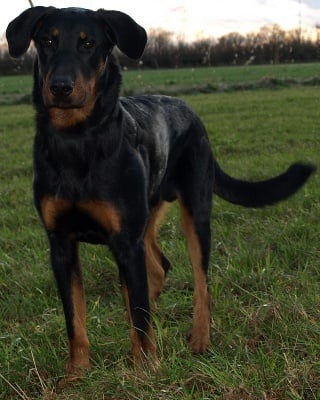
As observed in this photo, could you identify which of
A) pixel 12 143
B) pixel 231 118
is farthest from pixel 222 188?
pixel 231 118

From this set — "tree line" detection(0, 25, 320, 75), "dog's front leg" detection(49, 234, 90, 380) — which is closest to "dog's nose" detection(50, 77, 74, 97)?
"dog's front leg" detection(49, 234, 90, 380)

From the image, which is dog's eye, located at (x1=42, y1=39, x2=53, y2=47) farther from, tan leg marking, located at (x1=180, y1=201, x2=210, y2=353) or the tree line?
the tree line

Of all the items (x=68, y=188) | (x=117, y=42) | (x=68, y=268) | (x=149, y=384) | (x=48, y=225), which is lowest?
(x=149, y=384)

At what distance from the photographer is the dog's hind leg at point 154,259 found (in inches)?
164

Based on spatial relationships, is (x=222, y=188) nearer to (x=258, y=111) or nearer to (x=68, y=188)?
(x=68, y=188)

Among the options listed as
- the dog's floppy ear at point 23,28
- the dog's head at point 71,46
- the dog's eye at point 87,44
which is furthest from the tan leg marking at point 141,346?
the dog's floppy ear at point 23,28

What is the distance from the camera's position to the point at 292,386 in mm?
2527

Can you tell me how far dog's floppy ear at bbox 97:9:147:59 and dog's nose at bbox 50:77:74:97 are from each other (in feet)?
1.57

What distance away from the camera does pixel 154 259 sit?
426 centimetres

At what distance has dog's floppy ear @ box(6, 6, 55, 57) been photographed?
3.04m

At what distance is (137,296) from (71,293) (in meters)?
0.36

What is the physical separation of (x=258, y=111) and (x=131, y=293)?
501 inches

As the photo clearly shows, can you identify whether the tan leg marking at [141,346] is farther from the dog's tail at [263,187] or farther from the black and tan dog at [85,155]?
the dog's tail at [263,187]

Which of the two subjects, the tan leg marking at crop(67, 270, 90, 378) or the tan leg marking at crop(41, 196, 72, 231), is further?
the tan leg marking at crop(67, 270, 90, 378)
